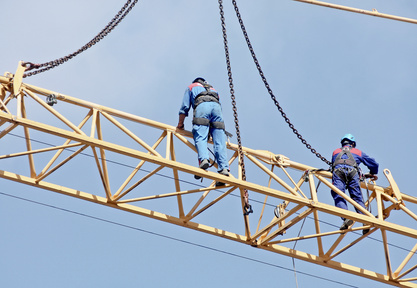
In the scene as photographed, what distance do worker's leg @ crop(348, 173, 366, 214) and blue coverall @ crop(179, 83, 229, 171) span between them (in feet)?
9.97

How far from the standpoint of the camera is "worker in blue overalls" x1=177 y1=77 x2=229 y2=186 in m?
20.4

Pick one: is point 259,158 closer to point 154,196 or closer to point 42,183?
point 154,196

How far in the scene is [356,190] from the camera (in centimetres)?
2167

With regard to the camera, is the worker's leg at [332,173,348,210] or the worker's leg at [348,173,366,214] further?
the worker's leg at [348,173,366,214]

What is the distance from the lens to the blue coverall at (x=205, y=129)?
20391 mm

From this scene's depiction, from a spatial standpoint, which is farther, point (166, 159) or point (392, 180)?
point (392, 180)

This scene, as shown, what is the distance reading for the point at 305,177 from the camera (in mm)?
21797

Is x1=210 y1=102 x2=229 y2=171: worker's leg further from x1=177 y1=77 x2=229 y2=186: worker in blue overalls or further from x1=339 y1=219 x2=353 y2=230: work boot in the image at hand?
x1=339 y1=219 x2=353 y2=230: work boot

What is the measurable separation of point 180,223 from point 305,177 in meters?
2.92

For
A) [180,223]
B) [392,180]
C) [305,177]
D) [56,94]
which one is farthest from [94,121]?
[392,180]

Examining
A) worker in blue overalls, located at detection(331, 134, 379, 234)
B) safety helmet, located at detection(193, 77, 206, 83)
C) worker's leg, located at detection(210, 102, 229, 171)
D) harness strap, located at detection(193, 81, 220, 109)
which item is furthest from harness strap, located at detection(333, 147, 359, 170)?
safety helmet, located at detection(193, 77, 206, 83)

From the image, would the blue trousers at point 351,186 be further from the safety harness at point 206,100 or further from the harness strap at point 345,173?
the safety harness at point 206,100

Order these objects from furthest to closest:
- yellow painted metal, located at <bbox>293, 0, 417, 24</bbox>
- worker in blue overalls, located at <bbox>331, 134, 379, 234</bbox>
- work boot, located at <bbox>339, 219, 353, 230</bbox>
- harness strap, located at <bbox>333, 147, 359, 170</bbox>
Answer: yellow painted metal, located at <bbox>293, 0, 417, 24</bbox>, harness strap, located at <bbox>333, 147, 359, 170</bbox>, worker in blue overalls, located at <bbox>331, 134, 379, 234</bbox>, work boot, located at <bbox>339, 219, 353, 230</bbox>

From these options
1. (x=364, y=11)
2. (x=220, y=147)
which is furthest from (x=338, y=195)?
(x=364, y=11)
